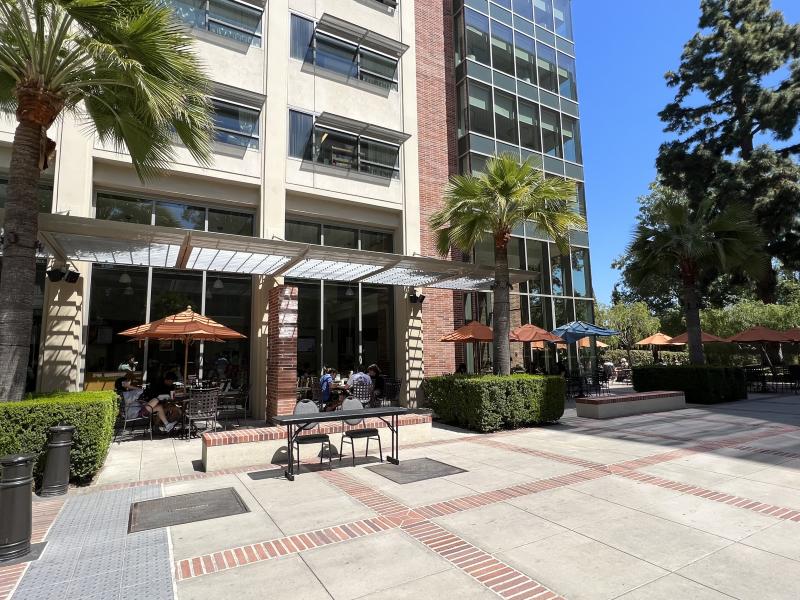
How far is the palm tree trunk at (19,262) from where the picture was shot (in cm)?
621

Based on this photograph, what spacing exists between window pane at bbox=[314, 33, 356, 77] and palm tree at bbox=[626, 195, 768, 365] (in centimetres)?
1173

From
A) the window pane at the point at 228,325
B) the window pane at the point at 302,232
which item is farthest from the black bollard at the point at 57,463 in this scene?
the window pane at the point at 302,232

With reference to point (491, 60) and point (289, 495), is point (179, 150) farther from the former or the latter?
point (491, 60)

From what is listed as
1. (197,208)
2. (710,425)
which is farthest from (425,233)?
(710,425)

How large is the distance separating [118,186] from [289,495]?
9.59 meters

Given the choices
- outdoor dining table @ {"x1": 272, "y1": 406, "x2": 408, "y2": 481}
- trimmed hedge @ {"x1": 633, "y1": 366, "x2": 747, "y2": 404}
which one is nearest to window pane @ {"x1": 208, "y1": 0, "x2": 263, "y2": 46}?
outdoor dining table @ {"x1": 272, "y1": 406, "x2": 408, "y2": 481}

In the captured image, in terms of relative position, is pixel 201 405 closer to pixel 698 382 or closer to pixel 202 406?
pixel 202 406

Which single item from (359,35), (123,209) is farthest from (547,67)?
(123,209)

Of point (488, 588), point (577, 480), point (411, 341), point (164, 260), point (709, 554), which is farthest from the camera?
point (411, 341)

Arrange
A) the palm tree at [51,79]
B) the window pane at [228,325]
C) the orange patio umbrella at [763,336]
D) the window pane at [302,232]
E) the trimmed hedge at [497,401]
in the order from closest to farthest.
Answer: the palm tree at [51,79] < the trimmed hedge at [497,401] < the window pane at [228,325] < the window pane at [302,232] < the orange patio umbrella at [763,336]

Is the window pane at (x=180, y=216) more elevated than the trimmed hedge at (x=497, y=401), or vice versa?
the window pane at (x=180, y=216)

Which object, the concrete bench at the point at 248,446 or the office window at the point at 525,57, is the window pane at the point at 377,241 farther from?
the office window at the point at 525,57

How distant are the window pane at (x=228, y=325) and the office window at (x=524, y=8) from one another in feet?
55.8

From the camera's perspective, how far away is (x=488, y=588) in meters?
3.57
